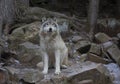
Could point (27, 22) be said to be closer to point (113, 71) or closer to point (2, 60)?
point (2, 60)

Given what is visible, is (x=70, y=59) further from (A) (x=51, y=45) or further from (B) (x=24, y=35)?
(A) (x=51, y=45)

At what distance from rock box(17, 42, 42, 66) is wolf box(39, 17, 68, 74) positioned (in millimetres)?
1421

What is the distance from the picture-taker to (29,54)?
10.4 m

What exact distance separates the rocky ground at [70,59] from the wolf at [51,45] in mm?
250

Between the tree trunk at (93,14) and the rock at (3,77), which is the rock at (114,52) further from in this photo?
the rock at (3,77)

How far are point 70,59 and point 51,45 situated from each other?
280cm

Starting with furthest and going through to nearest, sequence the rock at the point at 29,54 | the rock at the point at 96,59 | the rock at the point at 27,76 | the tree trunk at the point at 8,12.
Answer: the tree trunk at the point at 8,12 < the rock at the point at 96,59 < the rock at the point at 29,54 < the rock at the point at 27,76

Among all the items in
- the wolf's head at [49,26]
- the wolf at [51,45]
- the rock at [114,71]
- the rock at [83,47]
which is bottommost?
the rock at [114,71]

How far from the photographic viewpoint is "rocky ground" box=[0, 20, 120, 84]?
324 inches

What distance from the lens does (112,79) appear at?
903cm

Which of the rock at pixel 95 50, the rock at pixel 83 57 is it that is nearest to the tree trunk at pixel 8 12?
the rock at pixel 83 57

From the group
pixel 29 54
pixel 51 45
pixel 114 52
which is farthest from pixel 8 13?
pixel 51 45

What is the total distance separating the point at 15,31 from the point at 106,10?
23.6 feet

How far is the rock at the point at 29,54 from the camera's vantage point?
10.1m
